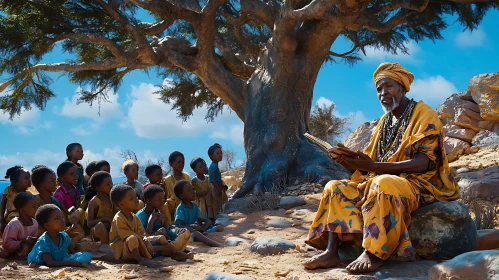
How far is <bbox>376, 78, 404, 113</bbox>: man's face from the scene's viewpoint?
4.17m

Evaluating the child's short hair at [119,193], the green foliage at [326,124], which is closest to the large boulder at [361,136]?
the green foliage at [326,124]

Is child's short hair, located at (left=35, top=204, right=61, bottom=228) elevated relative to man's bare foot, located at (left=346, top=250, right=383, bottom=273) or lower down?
elevated

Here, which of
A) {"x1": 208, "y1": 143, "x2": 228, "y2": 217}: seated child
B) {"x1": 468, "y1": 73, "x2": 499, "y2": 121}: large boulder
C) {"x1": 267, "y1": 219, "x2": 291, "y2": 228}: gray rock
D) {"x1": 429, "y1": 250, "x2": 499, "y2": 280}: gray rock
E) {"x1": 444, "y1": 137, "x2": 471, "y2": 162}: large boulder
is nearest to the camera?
{"x1": 429, "y1": 250, "x2": 499, "y2": 280}: gray rock

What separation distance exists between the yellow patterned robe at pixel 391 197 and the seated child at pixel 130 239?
53.3 inches

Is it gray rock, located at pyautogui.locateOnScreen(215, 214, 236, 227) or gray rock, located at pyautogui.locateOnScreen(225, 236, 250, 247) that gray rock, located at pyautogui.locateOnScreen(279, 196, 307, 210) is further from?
gray rock, located at pyautogui.locateOnScreen(225, 236, 250, 247)

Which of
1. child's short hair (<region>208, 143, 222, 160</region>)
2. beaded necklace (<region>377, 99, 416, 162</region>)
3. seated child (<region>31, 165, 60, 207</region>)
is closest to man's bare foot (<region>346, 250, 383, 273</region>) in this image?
beaded necklace (<region>377, 99, 416, 162</region>)

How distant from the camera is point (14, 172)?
547cm

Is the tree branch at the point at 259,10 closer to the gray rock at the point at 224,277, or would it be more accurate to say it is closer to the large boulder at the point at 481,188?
the large boulder at the point at 481,188

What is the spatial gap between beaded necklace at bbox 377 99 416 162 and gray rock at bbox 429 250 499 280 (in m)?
1.35

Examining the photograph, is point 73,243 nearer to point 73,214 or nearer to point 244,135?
point 73,214

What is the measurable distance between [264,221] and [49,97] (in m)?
7.21

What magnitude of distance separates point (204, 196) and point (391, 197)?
377cm

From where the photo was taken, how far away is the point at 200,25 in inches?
386

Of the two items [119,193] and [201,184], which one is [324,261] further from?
[201,184]
